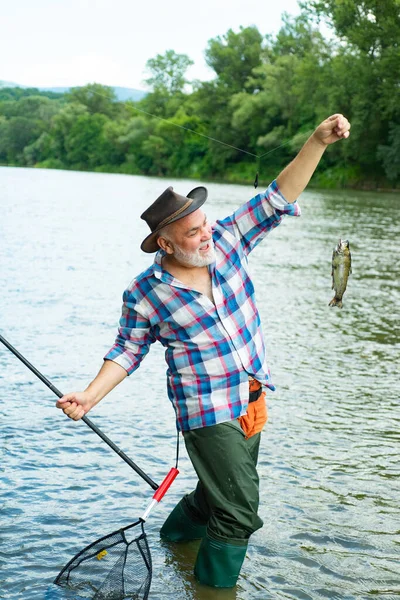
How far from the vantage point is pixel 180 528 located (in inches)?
204

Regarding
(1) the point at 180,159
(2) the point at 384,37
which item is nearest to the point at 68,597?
(2) the point at 384,37

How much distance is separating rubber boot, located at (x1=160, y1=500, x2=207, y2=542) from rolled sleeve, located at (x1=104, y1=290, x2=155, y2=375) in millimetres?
995

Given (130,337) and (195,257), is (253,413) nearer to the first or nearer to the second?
(130,337)

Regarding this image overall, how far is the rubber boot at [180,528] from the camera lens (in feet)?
16.7

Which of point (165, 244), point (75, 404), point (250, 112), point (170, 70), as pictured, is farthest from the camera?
point (170, 70)

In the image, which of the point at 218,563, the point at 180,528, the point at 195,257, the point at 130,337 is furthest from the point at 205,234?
the point at 180,528

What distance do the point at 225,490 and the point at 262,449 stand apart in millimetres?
2623

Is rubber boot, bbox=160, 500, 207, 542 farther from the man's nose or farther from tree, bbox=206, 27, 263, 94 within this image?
tree, bbox=206, 27, 263, 94

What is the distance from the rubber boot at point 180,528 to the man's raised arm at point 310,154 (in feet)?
5.97

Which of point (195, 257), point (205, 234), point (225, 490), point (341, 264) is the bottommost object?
point (225, 490)

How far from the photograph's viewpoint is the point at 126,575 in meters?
4.52

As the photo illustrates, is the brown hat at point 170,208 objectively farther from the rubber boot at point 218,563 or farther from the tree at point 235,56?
the tree at point 235,56

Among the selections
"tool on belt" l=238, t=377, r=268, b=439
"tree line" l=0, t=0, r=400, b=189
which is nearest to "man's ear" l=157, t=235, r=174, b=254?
"tool on belt" l=238, t=377, r=268, b=439

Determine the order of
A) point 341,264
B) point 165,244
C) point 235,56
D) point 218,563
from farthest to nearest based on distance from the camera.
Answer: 1. point 235,56
2. point 341,264
3. point 218,563
4. point 165,244
